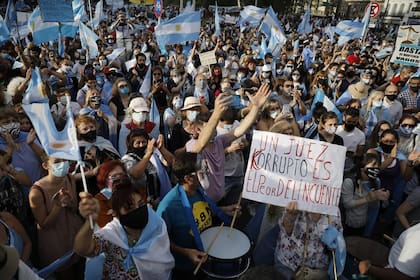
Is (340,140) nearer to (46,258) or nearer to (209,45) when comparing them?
(46,258)

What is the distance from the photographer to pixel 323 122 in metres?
4.22

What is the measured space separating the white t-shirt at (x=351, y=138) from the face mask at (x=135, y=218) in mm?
3225

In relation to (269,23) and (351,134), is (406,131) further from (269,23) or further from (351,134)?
(269,23)

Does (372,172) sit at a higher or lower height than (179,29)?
lower

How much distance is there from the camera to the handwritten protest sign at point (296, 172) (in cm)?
234

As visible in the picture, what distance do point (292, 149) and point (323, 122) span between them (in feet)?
6.58

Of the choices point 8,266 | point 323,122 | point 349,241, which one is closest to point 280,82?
point 323,122

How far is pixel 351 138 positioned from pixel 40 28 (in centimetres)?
683

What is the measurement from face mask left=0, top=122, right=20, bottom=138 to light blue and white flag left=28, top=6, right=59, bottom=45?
466 cm

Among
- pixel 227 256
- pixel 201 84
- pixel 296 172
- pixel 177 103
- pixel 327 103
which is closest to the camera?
pixel 296 172

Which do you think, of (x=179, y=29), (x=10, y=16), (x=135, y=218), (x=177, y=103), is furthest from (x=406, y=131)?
(x=10, y=16)

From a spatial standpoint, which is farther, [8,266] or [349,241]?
[349,241]

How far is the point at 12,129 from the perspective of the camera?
3.34 m

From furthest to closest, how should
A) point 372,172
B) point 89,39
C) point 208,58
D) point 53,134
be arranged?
point 89,39, point 208,58, point 372,172, point 53,134
